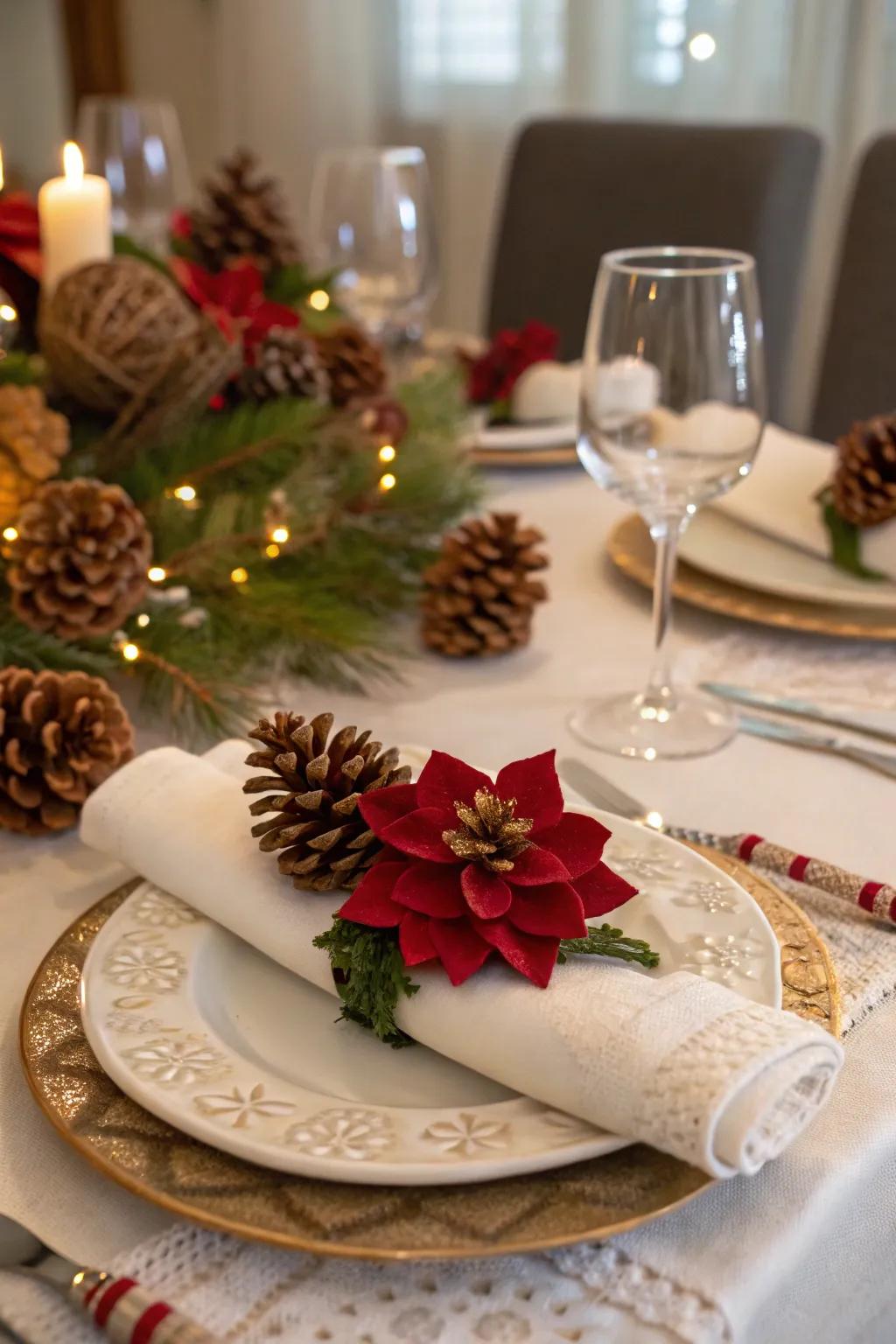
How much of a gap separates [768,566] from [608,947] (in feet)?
1.62

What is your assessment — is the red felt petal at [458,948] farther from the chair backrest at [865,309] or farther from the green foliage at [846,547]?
the chair backrest at [865,309]

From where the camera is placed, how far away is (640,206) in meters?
1.71

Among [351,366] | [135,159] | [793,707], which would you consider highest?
[135,159]

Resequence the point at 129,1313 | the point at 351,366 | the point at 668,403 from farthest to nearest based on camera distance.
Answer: the point at 351,366, the point at 668,403, the point at 129,1313

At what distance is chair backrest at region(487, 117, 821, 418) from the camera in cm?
159

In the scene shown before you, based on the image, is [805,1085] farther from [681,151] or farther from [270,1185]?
[681,151]

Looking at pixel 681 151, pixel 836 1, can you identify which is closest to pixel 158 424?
pixel 681 151

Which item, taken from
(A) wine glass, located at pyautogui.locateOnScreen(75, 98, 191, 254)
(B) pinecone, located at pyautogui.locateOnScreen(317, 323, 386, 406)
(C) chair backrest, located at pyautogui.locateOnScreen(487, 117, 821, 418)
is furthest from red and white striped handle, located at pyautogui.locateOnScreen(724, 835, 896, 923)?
(A) wine glass, located at pyautogui.locateOnScreen(75, 98, 191, 254)

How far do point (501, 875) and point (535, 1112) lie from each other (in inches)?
3.0

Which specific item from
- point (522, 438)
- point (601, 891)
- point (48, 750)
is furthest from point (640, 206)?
point (601, 891)

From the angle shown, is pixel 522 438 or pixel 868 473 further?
pixel 522 438

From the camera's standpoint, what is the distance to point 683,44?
2414 millimetres

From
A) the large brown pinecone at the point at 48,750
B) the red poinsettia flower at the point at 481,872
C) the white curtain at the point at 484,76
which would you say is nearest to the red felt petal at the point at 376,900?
the red poinsettia flower at the point at 481,872

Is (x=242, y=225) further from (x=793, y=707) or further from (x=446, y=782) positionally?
(x=446, y=782)
